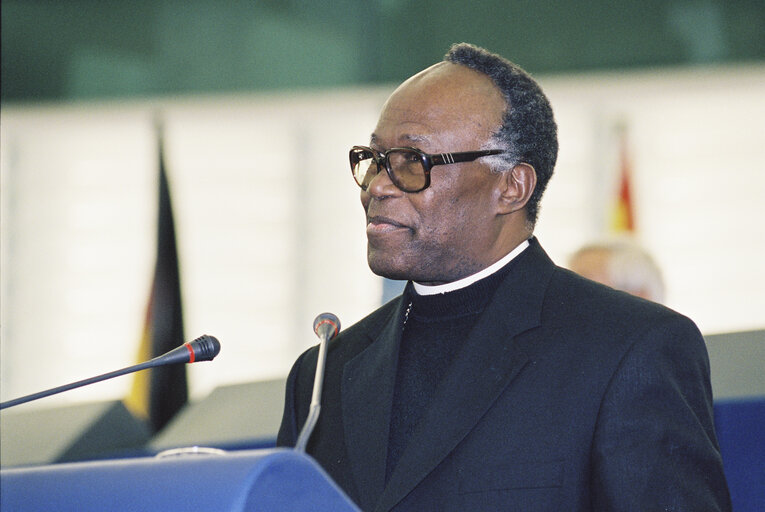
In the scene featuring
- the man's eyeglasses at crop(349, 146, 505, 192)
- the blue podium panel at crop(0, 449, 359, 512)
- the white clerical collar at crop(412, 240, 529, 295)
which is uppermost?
the man's eyeglasses at crop(349, 146, 505, 192)

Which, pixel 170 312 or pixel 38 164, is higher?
pixel 38 164

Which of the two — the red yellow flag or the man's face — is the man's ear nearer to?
the man's face

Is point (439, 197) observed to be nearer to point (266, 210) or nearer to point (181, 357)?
point (181, 357)

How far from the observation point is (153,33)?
561 centimetres

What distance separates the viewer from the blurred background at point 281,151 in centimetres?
515

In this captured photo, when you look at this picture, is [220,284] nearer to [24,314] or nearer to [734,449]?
[24,314]

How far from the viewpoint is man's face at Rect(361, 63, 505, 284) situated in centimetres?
157

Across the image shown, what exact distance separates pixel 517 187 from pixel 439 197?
0.53 ft

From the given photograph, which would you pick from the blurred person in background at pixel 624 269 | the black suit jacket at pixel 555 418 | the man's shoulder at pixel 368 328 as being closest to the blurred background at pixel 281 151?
the blurred person in background at pixel 624 269

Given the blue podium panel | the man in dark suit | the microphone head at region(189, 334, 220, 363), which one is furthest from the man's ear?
the blue podium panel

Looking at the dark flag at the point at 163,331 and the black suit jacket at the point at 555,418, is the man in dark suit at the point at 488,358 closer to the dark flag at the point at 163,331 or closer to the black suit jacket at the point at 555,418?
the black suit jacket at the point at 555,418

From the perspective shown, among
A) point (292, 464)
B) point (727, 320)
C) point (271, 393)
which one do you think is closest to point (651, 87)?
point (727, 320)

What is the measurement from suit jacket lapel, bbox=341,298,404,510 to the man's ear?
0.25 meters

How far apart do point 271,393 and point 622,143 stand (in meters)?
2.86
